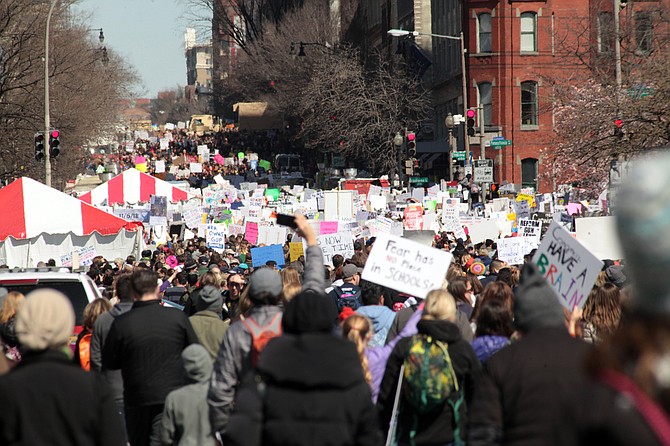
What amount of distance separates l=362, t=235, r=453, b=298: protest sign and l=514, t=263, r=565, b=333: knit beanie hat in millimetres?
2728

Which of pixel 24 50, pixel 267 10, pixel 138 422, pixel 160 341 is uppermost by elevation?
pixel 267 10

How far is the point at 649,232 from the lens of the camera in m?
2.31

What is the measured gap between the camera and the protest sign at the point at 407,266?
301 inches

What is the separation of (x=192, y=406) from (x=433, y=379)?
1429 millimetres

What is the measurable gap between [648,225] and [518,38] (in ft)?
177

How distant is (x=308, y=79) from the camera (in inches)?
2938

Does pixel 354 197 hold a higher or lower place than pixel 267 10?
lower

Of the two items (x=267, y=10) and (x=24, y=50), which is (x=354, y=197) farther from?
(x=267, y=10)

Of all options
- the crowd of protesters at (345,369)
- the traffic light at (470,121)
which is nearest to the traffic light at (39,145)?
the traffic light at (470,121)

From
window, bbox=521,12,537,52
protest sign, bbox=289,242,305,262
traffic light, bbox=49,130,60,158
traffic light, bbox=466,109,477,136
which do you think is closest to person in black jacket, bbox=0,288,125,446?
protest sign, bbox=289,242,305,262

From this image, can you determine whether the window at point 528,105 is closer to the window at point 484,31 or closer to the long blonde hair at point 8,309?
the window at point 484,31

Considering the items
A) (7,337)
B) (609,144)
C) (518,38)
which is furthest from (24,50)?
(7,337)

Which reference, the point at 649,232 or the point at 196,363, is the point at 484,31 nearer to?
A: the point at 196,363

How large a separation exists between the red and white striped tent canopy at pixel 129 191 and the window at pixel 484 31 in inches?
816
